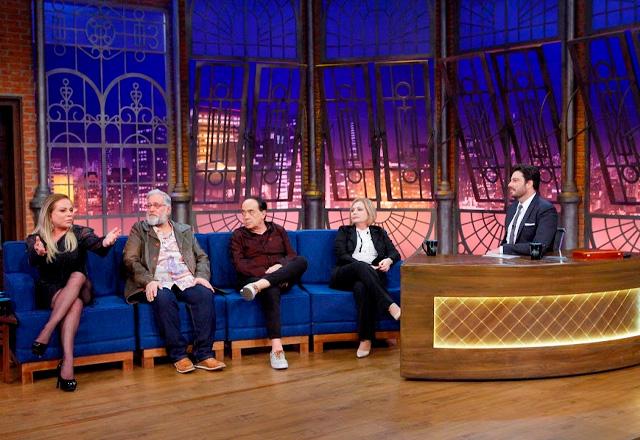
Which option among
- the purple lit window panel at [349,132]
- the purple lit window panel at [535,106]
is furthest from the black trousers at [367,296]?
the purple lit window panel at [349,132]

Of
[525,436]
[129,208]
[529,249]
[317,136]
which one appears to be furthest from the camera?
[317,136]

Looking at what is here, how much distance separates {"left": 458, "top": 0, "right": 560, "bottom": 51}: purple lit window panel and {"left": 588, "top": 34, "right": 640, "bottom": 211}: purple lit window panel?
21.1 inches

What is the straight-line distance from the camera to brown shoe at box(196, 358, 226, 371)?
4969 mm

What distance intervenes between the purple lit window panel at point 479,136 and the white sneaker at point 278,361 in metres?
3.61

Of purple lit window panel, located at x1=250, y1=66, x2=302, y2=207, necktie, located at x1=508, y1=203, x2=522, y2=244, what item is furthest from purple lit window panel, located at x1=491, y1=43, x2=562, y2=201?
necktie, located at x1=508, y1=203, x2=522, y2=244

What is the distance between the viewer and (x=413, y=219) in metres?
8.44

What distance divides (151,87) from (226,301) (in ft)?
11.4

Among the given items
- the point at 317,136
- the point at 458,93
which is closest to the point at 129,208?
the point at 317,136

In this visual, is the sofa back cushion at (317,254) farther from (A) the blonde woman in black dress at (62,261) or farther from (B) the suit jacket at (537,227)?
(A) the blonde woman in black dress at (62,261)

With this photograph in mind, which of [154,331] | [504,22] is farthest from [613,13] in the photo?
[154,331]

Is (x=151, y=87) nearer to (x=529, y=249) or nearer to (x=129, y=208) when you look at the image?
(x=129, y=208)

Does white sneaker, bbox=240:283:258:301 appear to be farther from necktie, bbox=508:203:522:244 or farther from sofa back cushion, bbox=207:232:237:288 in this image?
necktie, bbox=508:203:522:244

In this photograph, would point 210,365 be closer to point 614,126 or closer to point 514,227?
point 514,227

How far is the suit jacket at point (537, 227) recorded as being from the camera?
511 centimetres
